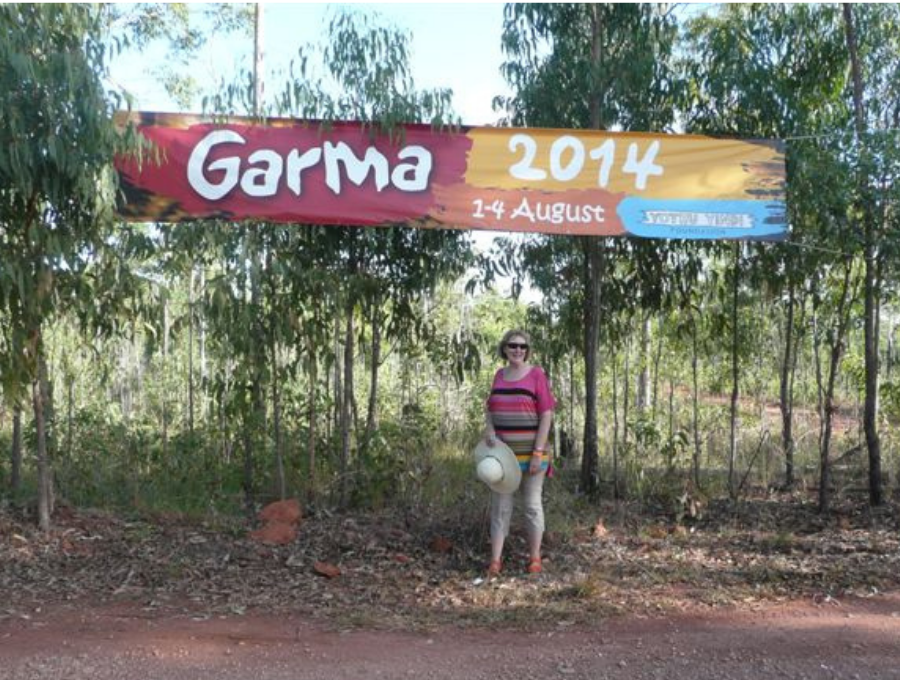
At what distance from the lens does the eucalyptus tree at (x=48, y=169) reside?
473 cm

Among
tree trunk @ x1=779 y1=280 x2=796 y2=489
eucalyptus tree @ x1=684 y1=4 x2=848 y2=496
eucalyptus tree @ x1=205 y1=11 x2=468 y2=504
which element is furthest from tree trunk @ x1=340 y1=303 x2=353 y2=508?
tree trunk @ x1=779 y1=280 x2=796 y2=489

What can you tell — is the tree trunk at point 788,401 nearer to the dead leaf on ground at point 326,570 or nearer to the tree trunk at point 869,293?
the tree trunk at point 869,293

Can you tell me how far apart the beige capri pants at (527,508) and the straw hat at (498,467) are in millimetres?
86

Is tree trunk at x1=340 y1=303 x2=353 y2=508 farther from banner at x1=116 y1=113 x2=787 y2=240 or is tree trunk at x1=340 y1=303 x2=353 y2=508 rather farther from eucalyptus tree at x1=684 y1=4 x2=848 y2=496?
eucalyptus tree at x1=684 y1=4 x2=848 y2=496

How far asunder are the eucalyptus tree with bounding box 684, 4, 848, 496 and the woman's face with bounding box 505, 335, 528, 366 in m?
2.77

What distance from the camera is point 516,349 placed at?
5168mm

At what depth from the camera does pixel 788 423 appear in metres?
8.00

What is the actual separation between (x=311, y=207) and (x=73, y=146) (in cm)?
162

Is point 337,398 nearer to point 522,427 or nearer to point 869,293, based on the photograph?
point 522,427

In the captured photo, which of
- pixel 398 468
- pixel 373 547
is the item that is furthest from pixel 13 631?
pixel 398 468

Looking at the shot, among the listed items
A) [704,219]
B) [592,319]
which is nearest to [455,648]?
[704,219]

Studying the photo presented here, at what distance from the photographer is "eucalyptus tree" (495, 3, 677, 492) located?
7.05 meters

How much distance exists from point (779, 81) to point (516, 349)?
3498mm

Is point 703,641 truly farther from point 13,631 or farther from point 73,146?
point 73,146
